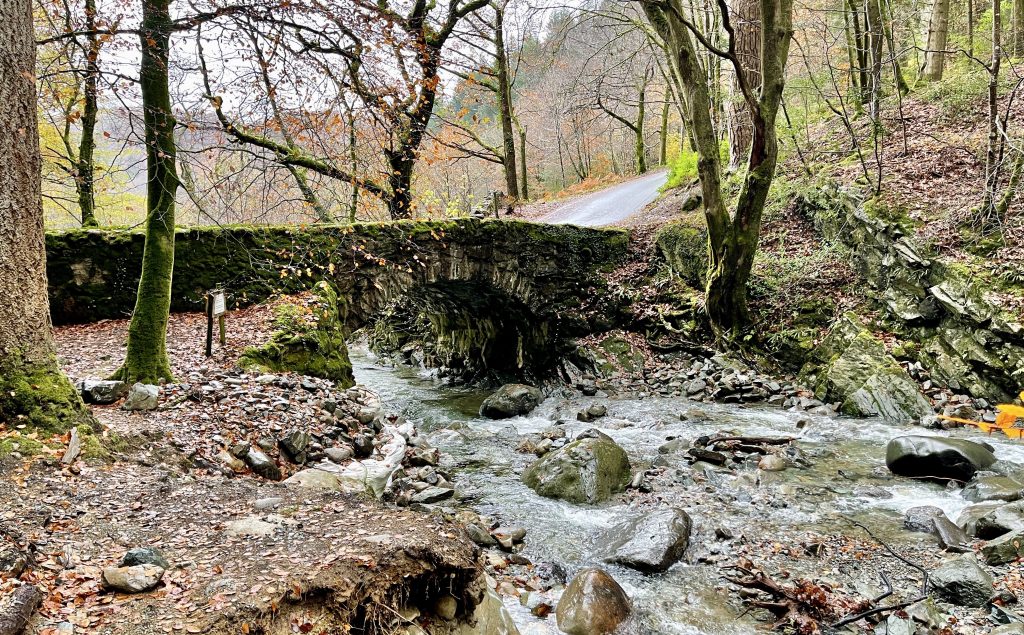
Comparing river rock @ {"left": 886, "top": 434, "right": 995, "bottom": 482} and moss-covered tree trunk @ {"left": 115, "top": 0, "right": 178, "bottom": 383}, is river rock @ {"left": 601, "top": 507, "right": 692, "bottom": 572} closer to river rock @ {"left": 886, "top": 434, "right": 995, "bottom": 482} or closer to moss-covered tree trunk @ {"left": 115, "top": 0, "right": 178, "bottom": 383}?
river rock @ {"left": 886, "top": 434, "right": 995, "bottom": 482}

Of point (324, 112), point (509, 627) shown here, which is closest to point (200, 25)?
point (324, 112)

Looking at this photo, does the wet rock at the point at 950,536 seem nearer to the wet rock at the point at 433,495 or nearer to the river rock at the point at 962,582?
the river rock at the point at 962,582

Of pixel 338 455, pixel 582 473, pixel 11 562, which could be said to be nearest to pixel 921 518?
pixel 582 473

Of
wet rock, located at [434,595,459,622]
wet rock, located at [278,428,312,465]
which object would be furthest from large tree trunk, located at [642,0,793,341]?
wet rock, located at [434,595,459,622]

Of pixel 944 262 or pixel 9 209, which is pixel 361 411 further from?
pixel 944 262

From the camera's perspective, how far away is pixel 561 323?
11414 millimetres

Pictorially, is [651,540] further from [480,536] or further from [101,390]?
[101,390]

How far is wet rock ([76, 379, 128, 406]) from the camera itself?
4.56m

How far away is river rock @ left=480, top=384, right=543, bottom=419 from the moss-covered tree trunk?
209 inches

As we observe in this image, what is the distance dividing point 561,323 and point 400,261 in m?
3.99

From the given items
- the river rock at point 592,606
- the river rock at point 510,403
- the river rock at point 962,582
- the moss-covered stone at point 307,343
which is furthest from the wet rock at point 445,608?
the river rock at point 510,403

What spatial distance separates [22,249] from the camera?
10.5ft

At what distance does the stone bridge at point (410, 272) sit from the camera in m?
7.56

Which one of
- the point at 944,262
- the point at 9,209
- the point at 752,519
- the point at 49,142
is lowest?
the point at 752,519
